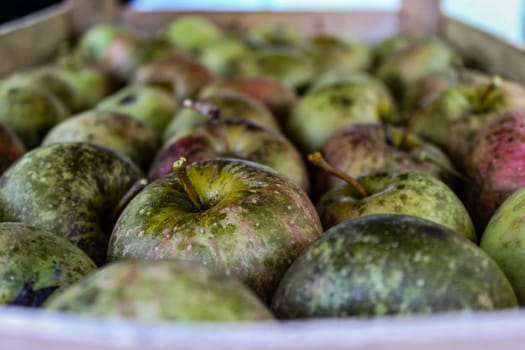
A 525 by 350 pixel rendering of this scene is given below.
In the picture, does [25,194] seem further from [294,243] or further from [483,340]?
[483,340]

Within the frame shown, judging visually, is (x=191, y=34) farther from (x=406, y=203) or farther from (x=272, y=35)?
(x=406, y=203)

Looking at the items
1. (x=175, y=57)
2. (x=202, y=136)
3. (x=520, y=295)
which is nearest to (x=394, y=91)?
(x=175, y=57)

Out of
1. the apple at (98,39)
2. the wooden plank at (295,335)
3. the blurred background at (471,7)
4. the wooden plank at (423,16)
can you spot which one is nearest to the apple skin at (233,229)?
the wooden plank at (295,335)

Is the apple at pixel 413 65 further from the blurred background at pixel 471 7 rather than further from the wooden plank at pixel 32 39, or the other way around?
the blurred background at pixel 471 7

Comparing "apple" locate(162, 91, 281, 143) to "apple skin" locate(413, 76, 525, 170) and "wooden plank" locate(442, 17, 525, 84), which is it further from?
"wooden plank" locate(442, 17, 525, 84)

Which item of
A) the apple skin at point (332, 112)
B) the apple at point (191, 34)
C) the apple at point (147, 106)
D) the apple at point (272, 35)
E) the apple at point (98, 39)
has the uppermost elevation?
the apple at point (147, 106)
